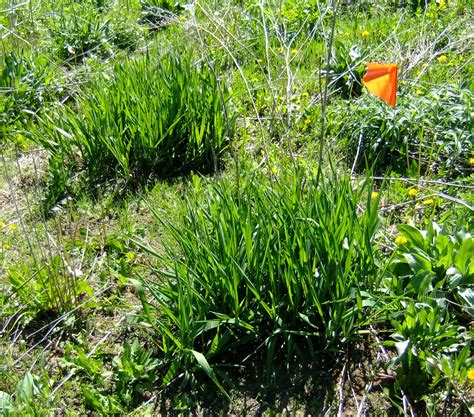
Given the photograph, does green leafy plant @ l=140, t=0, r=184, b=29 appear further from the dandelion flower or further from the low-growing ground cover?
the dandelion flower

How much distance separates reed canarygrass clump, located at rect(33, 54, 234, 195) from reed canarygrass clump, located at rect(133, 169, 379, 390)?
112 centimetres

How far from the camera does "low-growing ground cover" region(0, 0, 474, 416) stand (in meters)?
2.47

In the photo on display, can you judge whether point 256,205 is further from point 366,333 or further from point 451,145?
point 451,145

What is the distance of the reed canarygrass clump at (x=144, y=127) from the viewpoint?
3.64m

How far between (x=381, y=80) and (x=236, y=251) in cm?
86

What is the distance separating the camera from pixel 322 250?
2.50 metres

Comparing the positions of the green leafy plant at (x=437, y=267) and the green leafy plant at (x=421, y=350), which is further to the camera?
the green leafy plant at (x=437, y=267)

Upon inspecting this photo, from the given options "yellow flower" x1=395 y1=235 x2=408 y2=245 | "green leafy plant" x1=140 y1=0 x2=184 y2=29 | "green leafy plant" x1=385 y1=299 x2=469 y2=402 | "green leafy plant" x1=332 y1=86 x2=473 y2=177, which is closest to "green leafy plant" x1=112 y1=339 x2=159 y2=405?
"green leafy plant" x1=385 y1=299 x2=469 y2=402

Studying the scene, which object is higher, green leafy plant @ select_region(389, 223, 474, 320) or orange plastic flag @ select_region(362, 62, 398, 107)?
orange plastic flag @ select_region(362, 62, 398, 107)

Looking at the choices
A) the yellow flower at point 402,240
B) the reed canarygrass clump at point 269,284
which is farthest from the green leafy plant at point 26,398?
the yellow flower at point 402,240

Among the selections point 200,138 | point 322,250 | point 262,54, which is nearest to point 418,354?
point 322,250

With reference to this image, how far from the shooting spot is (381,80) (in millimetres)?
2584

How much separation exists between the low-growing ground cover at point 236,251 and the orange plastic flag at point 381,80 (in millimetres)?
203

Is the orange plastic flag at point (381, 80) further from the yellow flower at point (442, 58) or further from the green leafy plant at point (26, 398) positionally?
the yellow flower at point (442, 58)
